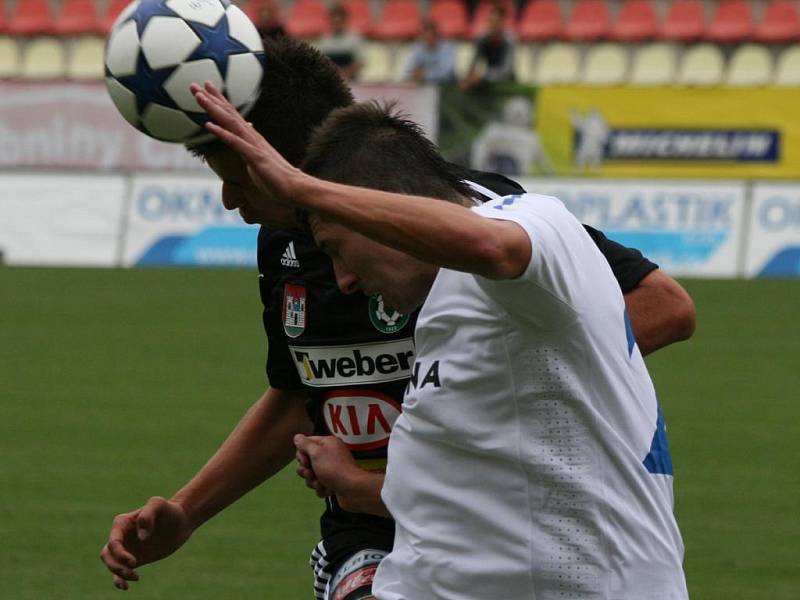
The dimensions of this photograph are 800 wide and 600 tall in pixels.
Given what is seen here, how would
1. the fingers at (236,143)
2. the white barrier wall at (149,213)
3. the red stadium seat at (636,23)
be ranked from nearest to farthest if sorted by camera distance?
the fingers at (236,143), the white barrier wall at (149,213), the red stadium seat at (636,23)

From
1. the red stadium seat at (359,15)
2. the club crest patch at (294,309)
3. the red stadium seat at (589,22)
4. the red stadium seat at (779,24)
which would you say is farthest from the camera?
the red stadium seat at (359,15)

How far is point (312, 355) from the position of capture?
154 inches

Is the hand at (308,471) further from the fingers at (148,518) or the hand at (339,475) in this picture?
the fingers at (148,518)

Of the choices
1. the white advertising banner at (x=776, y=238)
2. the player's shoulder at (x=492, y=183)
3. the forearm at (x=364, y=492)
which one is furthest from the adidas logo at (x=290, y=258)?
the white advertising banner at (x=776, y=238)

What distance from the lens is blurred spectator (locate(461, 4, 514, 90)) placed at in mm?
18484

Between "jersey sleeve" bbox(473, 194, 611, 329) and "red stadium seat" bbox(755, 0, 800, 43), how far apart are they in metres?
20.8

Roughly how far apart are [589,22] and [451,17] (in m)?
2.11

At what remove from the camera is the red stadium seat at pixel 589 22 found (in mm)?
23766

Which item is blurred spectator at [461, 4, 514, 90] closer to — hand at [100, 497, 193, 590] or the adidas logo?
the adidas logo

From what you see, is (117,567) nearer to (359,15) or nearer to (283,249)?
(283,249)

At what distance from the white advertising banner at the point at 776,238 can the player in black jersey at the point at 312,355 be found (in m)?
12.2

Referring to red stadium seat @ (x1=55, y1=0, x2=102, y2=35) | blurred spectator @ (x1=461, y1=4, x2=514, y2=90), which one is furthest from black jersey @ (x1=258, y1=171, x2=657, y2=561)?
red stadium seat @ (x1=55, y1=0, x2=102, y2=35)

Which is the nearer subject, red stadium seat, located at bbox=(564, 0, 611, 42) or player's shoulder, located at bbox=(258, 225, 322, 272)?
player's shoulder, located at bbox=(258, 225, 322, 272)

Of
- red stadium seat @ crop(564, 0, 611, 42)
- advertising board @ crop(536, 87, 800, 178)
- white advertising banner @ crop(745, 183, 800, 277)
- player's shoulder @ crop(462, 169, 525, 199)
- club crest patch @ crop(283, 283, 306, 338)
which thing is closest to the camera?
player's shoulder @ crop(462, 169, 525, 199)
